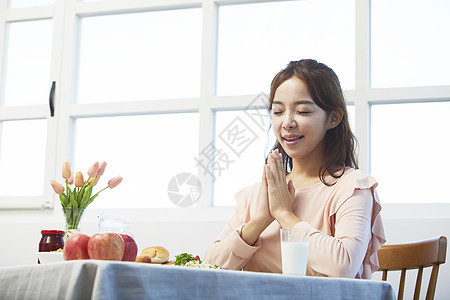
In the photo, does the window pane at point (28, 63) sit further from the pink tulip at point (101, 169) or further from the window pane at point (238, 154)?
the pink tulip at point (101, 169)

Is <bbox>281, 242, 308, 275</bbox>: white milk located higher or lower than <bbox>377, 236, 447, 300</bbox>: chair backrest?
higher

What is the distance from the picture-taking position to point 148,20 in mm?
3527

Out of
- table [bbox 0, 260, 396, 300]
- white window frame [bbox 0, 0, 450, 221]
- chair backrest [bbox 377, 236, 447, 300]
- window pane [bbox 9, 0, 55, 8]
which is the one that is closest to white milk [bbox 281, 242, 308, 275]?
table [bbox 0, 260, 396, 300]

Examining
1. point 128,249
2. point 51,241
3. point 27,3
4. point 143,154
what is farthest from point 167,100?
point 128,249

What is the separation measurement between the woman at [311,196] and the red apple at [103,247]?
1.72 ft

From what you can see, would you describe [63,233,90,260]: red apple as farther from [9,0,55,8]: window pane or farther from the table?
[9,0,55,8]: window pane

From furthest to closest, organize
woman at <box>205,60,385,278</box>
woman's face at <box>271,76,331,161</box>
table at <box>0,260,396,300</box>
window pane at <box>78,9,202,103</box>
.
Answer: window pane at <box>78,9,202,103</box>, woman's face at <box>271,76,331,161</box>, woman at <box>205,60,385,278</box>, table at <box>0,260,396,300</box>

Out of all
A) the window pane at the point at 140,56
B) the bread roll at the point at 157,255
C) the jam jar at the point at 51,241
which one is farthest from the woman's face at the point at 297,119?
the window pane at the point at 140,56

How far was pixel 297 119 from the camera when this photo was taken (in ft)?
5.98

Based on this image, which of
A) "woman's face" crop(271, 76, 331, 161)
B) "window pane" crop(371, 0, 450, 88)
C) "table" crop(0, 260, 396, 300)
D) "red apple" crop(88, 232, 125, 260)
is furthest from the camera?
"window pane" crop(371, 0, 450, 88)

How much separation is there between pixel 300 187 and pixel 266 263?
25 centimetres

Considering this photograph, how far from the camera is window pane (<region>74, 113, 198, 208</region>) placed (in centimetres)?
329

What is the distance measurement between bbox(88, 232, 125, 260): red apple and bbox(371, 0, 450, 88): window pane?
2.13 m

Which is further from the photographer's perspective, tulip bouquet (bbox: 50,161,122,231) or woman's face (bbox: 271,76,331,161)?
tulip bouquet (bbox: 50,161,122,231)
